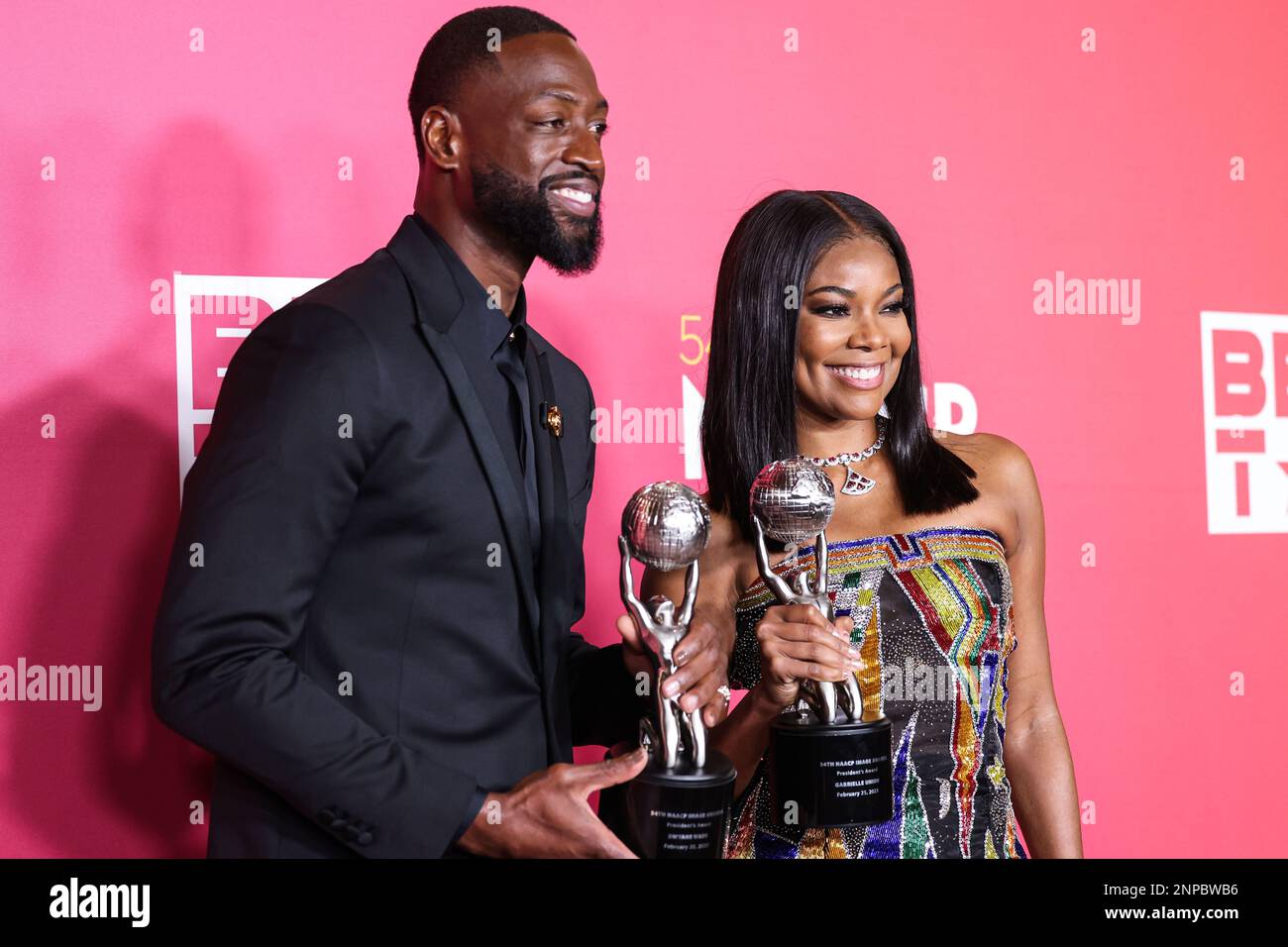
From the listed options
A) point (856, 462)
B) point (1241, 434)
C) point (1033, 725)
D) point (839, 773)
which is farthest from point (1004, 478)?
point (1241, 434)

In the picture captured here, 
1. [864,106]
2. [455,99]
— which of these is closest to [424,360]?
[455,99]

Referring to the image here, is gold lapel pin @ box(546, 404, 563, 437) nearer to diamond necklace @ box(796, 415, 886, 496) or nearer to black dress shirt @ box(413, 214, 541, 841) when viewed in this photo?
black dress shirt @ box(413, 214, 541, 841)

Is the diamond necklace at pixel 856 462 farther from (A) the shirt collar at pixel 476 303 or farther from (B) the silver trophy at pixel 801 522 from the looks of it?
(A) the shirt collar at pixel 476 303

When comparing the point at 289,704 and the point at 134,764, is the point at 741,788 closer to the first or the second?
the point at 289,704

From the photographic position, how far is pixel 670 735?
4.21ft

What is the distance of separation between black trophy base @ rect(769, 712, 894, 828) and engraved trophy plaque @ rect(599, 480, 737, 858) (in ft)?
0.30

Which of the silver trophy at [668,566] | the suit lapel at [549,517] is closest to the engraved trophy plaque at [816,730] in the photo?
the silver trophy at [668,566]

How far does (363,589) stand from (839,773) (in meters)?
0.52

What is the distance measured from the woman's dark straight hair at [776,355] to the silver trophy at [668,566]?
1.23 ft

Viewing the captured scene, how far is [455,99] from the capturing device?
1.49m

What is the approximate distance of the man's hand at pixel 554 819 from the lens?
1.20 meters

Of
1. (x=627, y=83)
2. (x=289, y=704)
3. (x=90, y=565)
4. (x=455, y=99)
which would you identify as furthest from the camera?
(x=627, y=83)
